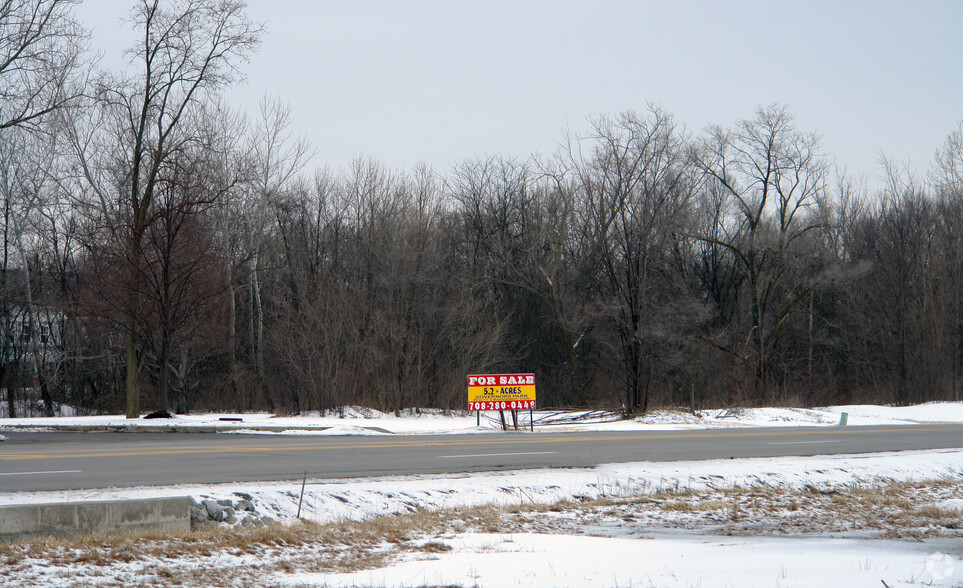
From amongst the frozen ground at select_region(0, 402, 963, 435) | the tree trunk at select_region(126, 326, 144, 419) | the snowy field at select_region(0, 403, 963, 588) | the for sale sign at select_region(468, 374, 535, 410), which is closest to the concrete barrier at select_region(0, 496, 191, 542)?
the snowy field at select_region(0, 403, 963, 588)

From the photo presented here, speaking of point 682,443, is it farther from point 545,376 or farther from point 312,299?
point 545,376

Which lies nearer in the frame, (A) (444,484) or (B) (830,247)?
(A) (444,484)

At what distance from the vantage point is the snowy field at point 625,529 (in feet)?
22.9

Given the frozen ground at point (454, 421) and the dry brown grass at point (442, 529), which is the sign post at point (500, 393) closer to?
the frozen ground at point (454, 421)

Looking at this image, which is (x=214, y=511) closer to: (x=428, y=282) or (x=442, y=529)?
(x=442, y=529)

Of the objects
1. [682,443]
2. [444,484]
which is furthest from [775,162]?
[444,484]

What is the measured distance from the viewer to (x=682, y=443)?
20000mm

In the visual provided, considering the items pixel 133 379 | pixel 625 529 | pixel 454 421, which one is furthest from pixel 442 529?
pixel 133 379

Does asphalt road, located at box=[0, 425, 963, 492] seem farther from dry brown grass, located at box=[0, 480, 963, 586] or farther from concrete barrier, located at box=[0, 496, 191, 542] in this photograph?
dry brown grass, located at box=[0, 480, 963, 586]

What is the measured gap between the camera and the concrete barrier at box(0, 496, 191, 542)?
27.4 feet

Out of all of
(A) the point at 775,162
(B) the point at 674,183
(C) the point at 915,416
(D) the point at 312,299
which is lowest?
(C) the point at 915,416

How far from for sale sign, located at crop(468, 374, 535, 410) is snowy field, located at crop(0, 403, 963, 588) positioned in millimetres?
10646

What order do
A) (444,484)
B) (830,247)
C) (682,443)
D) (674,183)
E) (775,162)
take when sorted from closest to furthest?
1. (444,484)
2. (682,443)
3. (674,183)
4. (775,162)
5. (830,247)

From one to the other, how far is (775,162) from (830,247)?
46.5ft
